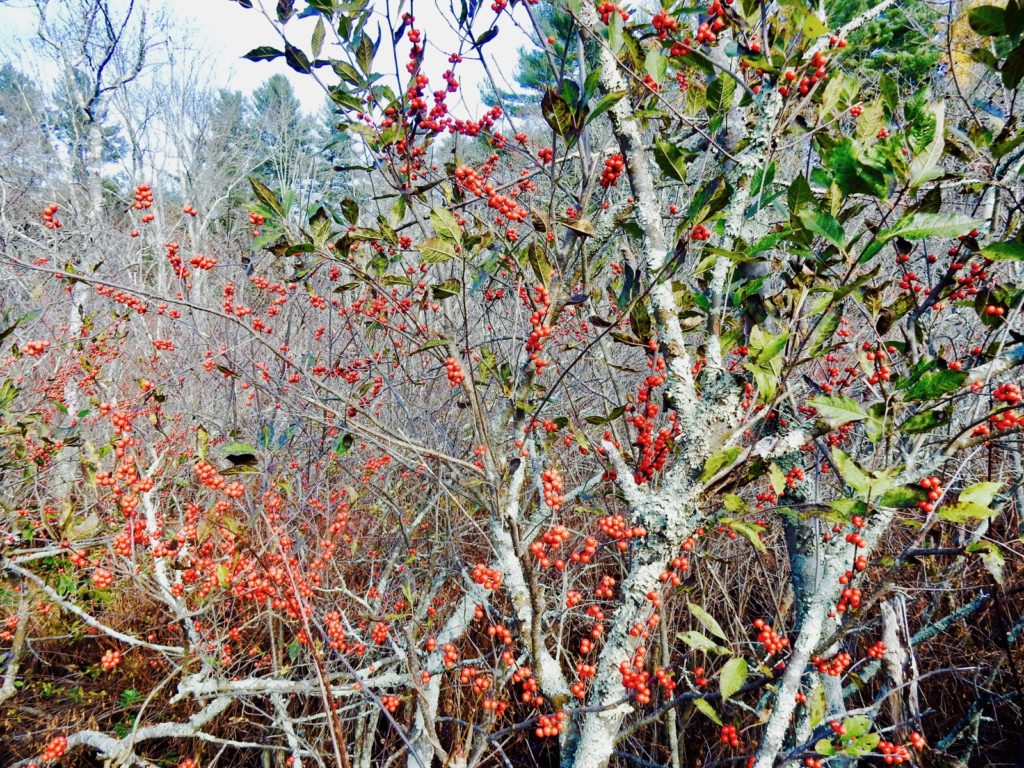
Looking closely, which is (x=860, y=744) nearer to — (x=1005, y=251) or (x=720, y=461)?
(x=720, y=461)

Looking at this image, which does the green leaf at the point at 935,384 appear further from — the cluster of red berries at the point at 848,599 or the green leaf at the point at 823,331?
the cluster of red berries at the point at 848,599

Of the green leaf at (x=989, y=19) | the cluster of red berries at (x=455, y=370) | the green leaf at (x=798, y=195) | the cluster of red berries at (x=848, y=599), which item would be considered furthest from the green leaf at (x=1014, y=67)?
the cluster of red berries at (x=455, y=370)

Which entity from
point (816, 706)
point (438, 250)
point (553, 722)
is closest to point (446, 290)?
point (438, 250)

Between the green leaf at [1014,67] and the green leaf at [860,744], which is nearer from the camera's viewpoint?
the green leaf at [1014,67]

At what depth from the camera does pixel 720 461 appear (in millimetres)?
1372

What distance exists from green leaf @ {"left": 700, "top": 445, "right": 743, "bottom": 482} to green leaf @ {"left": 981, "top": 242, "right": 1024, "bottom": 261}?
0.65 m

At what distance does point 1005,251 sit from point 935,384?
0.99 ft

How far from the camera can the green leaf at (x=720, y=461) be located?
137cm

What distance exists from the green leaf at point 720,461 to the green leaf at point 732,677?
1.99 feet

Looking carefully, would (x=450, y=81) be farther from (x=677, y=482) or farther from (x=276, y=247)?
(x=677, y=482)

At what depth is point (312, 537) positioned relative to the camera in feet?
11.8

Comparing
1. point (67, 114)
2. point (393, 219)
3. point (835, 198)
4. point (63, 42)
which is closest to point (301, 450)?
point (393, 219)

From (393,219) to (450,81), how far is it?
1.50 ft

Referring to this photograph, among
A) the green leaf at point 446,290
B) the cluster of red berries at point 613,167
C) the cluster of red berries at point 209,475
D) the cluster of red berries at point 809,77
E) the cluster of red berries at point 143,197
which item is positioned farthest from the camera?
the cluster of red berries at point 143,197
